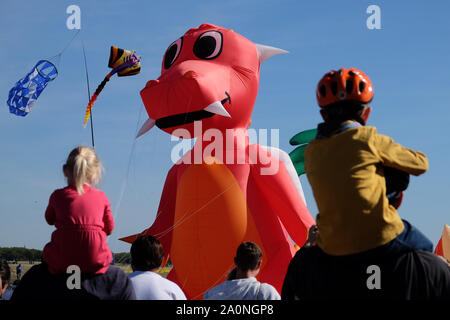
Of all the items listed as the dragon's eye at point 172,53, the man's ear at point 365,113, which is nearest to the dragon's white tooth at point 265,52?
the dragon's eye at point 172,53

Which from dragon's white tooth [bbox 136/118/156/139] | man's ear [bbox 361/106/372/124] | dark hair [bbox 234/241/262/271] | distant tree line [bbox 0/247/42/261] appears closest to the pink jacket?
dark hair [bbox 234/241/262/271]

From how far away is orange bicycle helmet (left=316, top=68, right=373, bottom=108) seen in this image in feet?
10.2

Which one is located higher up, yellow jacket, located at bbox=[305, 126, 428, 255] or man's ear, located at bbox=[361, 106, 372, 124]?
man's ear, located at bbox=[361, 106, 372, 124]

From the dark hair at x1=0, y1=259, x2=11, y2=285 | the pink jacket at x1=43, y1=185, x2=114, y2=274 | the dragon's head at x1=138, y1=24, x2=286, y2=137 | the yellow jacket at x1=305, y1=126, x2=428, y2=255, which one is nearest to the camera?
the yellow jacket at x1=305, y1=126, x2=428, y2=255

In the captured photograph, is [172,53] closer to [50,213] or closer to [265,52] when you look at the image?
[265,52]

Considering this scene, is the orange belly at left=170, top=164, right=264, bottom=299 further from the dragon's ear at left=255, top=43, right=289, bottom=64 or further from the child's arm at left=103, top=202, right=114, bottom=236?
the child's arm at left=103, top=202, right=114, bottom=236

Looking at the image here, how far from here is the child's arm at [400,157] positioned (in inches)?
111

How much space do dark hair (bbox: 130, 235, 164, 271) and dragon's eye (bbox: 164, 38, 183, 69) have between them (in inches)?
149

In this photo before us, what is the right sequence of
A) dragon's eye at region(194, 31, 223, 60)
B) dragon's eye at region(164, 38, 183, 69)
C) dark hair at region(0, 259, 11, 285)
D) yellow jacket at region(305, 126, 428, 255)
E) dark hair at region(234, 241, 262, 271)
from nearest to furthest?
1. yellow jacket at region(305, 126, 428, 255)
2. dark hair at region(234, 241, 262, 271)
3. dark hair at region(0, 259, 11, 285)
4. dragon's eye at region(194, 31, 223, 60)
5. dragon's eye at region(164, 38, 183, 69)

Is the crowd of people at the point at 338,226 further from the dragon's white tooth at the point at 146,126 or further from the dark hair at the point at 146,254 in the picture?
the dragon's white tooth at the point at 146,126

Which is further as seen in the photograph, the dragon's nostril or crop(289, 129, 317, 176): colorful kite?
crop(289, 129, 317, 176): colorful kite

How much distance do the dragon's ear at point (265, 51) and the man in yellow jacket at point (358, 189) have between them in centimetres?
435

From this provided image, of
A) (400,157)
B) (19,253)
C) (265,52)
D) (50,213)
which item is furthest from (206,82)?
(19,253)

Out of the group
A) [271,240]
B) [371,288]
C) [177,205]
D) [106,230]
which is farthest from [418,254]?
[177,205]
